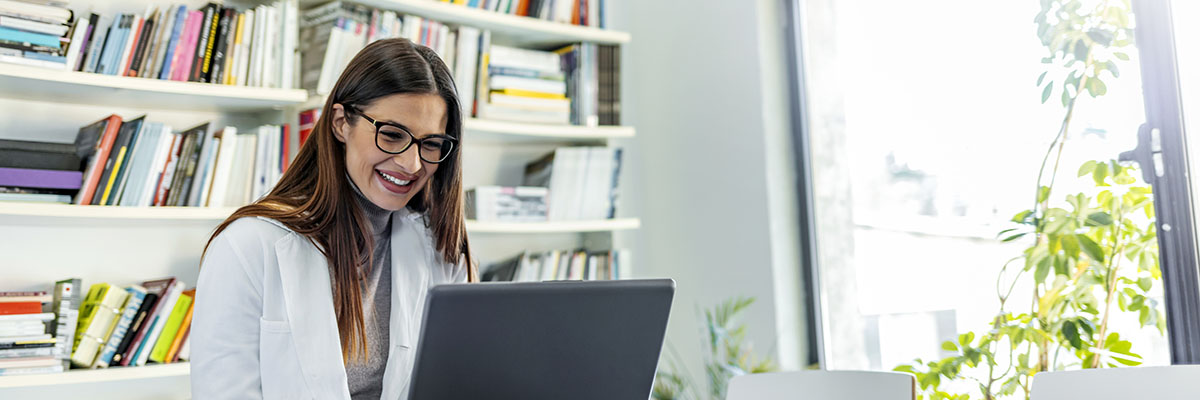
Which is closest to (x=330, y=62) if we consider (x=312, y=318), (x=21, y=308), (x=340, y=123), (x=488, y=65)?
(x=488, y=65)

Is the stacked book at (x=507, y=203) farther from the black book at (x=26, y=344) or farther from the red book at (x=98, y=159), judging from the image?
the black book at (x=26, y=344)

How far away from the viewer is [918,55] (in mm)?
2557

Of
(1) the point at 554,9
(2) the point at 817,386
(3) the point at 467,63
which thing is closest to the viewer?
(2) the point at 817,386

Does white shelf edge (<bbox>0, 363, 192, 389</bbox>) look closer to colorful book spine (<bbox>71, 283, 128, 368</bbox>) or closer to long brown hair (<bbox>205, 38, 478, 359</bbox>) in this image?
colorful book spine (<bbox>71, 283, 128, 368</bbox>)

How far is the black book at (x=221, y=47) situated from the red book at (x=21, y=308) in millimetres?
616

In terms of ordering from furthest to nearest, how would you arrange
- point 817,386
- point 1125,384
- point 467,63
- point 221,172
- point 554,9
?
1. point 554,9
2. point 467,63
3. point 221,172
4. point 817,386
5. point 1125,384

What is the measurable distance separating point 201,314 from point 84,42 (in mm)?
1105

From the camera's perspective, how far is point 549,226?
275cm

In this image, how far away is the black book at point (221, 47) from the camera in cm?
218

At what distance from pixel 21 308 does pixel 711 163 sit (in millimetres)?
1922

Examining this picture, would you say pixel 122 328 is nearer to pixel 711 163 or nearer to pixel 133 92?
pixel 133 92

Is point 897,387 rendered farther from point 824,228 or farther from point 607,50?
point 607,50

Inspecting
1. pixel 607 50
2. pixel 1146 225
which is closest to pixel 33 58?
pixel 607 50

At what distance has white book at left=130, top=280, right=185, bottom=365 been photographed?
6.77 ft
